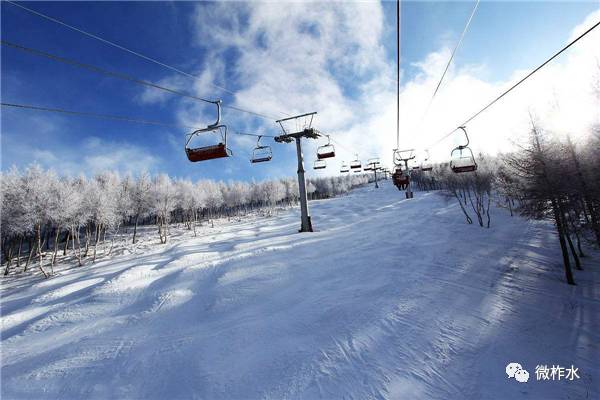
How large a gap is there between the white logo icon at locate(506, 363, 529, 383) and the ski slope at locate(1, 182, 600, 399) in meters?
0.17

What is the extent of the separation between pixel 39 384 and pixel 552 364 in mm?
13759

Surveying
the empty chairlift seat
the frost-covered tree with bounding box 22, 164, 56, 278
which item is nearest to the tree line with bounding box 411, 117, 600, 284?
the empty chairlift seat

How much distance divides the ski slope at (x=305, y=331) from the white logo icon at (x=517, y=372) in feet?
0.56

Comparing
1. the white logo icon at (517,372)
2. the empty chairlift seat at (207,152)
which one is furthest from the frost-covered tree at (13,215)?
the white logo icon at (517,372)

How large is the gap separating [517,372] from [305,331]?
572cm

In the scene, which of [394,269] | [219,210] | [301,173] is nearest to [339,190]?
[219,210]

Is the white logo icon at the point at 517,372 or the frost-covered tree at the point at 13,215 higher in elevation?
the frost-covered tree at the point at 13,215

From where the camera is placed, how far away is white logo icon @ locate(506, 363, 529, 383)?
6.14m

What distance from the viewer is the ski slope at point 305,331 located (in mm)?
5379

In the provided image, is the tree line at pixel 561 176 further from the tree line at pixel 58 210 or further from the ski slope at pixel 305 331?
the tree line at pixel 58 210

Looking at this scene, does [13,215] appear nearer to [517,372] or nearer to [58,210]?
[58,210]

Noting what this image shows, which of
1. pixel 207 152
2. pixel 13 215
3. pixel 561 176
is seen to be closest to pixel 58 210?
pixel 13 215

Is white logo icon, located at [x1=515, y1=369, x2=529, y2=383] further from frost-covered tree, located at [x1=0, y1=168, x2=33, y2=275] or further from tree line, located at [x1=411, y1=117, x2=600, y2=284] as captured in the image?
frost-covered tree, located at [x1=0, y1=168, x2=33, y2=275]

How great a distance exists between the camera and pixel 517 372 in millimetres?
6328
